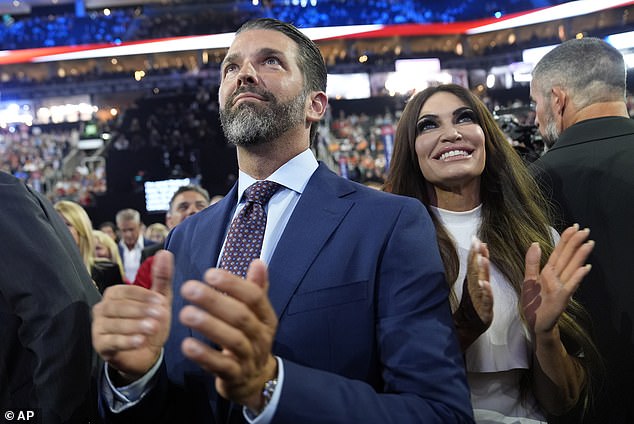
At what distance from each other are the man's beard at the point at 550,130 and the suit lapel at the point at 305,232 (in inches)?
50.2

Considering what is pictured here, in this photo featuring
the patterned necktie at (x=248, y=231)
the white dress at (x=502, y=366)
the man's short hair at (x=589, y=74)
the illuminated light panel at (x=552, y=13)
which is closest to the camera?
the patterned necktie at (x=248, y=231)

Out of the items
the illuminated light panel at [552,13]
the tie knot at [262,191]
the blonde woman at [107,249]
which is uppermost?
the illuminated light panel at [552,13]

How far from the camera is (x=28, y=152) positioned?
17969mm

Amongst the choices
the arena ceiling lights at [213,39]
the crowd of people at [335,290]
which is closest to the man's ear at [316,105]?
the crowd of people at [335,290]

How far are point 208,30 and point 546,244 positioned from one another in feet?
65.5

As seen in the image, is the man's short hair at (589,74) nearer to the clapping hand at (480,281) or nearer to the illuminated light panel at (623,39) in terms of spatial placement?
the clapping hand at (480,281)

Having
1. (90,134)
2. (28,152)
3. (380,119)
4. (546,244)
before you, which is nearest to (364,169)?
(380,119)

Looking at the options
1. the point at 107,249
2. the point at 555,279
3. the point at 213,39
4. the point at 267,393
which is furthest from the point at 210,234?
the point at 213,39

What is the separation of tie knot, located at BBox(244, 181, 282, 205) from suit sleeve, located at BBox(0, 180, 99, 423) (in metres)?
0.45

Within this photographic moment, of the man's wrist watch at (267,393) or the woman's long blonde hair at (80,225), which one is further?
the woman's long blonde hair at (80,225)

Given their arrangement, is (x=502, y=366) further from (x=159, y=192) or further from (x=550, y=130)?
(x=159, y=192)

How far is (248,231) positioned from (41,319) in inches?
19.5

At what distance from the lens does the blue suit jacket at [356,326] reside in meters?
1.24

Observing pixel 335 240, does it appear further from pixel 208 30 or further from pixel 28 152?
pixel 208 30
